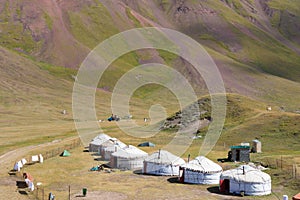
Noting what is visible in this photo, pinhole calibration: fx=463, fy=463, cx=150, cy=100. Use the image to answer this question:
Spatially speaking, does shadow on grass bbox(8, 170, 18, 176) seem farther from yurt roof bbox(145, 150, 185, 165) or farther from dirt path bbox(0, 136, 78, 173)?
yurt roof bbox(145, 150, 185, 165)

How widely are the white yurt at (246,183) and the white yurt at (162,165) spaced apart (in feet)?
33.6

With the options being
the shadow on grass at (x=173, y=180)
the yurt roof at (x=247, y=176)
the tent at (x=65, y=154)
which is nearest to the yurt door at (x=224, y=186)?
the yurt roof at (x=247, y=176)

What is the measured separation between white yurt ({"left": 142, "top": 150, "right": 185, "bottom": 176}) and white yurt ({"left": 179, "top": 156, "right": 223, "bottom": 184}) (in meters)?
4.15

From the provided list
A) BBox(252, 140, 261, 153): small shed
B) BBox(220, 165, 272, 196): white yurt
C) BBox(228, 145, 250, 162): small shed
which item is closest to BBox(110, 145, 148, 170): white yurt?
BBox(228, 145, 250, 162): small shed

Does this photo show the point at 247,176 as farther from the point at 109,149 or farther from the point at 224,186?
the point at 109,149

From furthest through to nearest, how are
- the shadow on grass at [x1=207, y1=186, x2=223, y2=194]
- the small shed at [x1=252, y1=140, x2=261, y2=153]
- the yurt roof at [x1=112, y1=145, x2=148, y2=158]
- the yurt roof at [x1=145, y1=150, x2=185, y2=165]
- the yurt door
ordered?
1. the small shed at [x1=252, y1=140, x2=261, y2=153]
2. the yurt roof at [x1=112, y1=145, x2=148, y2=158]
3. the yurt roof at [x1=145, y1=150, x2=185, y2=165]
4. the shadow on grass at [x1=207, y1=186, x2=223, y2=194]
5. the yurt door

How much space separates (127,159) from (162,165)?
6473 millimetres

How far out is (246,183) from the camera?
5047cm

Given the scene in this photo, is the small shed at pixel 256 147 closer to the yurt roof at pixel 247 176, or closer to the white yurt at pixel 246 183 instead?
the yurt roof at pixel 247 176

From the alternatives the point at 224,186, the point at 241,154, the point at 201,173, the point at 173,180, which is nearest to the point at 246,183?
the point at 224,186

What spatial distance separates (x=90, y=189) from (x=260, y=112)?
6058cm

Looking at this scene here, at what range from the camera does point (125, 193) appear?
50812mm

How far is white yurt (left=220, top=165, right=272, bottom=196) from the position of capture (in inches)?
1986

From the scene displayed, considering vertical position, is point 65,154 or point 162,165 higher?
point 65,154
